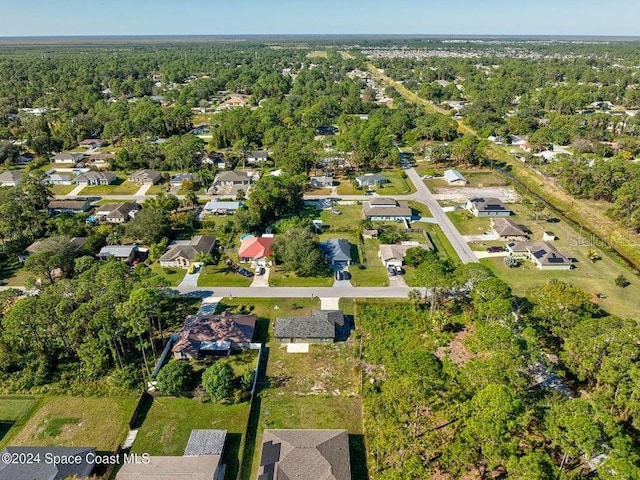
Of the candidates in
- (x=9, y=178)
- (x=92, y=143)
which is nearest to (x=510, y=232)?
(x=9, y=178)

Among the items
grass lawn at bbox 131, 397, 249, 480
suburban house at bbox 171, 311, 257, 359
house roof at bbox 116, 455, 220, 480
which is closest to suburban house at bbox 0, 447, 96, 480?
house roof at bbox 116, 455, 220, 480

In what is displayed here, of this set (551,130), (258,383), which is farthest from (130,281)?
(551,130)

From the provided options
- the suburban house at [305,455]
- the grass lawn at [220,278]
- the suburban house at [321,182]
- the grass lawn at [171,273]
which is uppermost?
the suburban house at [321,182]

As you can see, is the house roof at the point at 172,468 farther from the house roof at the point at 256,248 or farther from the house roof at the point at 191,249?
the house roof at the point at 191,249

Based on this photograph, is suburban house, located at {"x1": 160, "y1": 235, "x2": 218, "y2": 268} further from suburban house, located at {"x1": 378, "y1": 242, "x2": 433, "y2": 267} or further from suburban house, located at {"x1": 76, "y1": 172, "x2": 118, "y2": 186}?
suburban house, located at {"x1": 76, "y1": 172, "x2": 118, "y2": 186}

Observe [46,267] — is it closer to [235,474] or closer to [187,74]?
[235,474]

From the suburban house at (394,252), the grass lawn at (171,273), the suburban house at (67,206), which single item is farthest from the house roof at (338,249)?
the suburban house at (67,206)

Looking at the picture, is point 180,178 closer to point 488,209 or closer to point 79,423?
point 79,423
